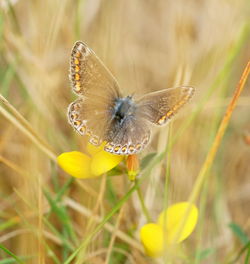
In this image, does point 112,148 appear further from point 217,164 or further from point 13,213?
point 217,164

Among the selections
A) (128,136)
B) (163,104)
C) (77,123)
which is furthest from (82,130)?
(163,104)

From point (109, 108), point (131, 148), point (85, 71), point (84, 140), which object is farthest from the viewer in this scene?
point (84, 140)

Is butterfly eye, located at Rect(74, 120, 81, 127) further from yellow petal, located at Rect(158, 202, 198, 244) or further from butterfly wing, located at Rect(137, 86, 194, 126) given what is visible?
yellow petal, located at Rect(158, 202, 198, 244)

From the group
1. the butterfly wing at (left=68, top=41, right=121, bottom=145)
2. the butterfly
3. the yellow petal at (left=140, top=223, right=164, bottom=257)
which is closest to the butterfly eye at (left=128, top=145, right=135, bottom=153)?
the butterfly

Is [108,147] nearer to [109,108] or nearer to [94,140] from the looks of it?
[94,140]

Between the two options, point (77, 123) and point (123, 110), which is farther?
point (123, 110)

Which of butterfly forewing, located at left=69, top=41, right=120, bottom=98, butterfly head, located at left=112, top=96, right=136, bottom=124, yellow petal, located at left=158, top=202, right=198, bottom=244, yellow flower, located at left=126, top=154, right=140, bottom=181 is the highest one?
butterfly forewing, located at left=69, top=41, right=120, bottom=98

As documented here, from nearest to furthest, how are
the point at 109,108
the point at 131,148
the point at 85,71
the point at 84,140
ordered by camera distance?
the point at 131,148
the point at 85,71
the point at 109,108
the point at 84,140

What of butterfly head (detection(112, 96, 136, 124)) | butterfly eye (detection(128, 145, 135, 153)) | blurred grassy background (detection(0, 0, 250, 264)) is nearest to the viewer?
butterfly eye (detection(128, 145, 135, 153))
